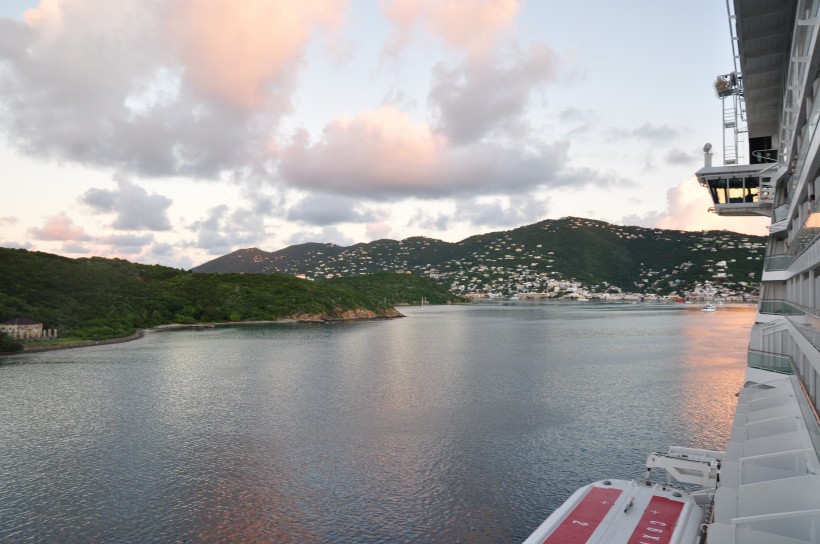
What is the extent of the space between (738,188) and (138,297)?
130709 mm

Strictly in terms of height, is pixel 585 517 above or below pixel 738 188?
below

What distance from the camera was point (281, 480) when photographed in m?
26.8

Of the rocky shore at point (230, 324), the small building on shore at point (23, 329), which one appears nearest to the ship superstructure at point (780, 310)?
the rocky shore at point (230, 324)

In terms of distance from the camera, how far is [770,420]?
19422 millimetres

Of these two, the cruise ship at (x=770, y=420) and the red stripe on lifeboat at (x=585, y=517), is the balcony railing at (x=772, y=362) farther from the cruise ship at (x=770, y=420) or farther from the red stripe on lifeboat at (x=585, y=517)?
the red stripe on lifeboat at (x=585, y=517)

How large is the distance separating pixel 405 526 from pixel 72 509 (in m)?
14.7

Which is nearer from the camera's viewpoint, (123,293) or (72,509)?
(72,509)

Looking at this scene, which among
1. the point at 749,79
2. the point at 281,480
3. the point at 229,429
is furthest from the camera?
the point at 229,429

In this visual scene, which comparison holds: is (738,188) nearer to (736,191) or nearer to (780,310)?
(736,191)

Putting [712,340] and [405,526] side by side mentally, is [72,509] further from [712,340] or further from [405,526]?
[712,340]

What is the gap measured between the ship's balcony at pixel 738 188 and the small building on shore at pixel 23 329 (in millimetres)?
96866

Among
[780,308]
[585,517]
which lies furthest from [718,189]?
[585,517]

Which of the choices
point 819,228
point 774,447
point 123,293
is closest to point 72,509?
point 774,447

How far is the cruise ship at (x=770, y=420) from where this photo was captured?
562 inches
